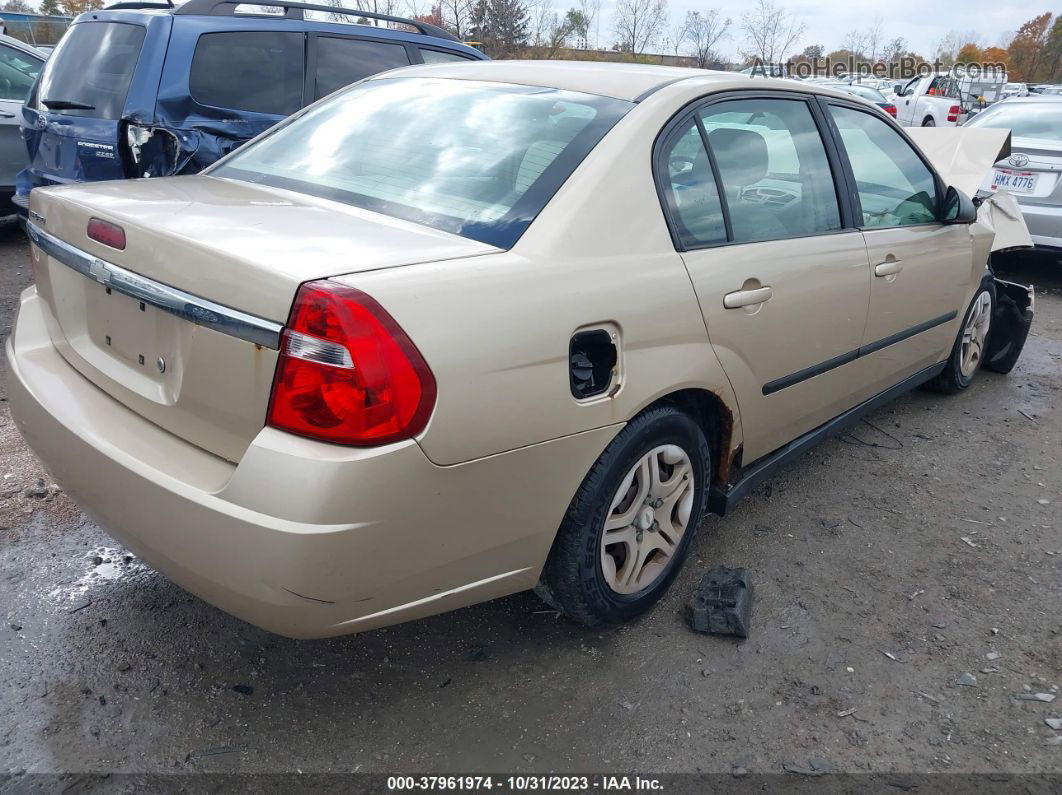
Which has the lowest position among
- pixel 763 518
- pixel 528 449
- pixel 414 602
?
pixel 763 518

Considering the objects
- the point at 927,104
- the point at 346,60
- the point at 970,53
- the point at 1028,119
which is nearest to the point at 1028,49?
the point at 970,53

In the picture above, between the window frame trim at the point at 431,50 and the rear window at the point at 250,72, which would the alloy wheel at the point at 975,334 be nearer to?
the window frame trim at the point at 431,50

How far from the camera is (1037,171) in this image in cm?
710

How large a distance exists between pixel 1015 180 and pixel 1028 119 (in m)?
0.90

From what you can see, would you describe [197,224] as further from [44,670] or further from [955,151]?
[955,151]

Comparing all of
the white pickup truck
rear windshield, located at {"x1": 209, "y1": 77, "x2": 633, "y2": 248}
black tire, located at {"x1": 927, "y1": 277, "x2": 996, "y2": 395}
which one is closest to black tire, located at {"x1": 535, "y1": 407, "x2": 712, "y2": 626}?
rear windshield, located at {"x1": 209, "y1": 77, "x2": 633, "y2": 248}

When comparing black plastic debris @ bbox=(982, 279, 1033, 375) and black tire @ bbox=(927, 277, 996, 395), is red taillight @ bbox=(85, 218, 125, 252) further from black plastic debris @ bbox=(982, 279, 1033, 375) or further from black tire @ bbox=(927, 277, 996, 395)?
black plastic debris @ bbox=(982, 279, 1033, 375)

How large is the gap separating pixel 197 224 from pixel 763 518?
2.36 metres

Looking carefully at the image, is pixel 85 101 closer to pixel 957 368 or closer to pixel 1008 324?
pixel 957 368

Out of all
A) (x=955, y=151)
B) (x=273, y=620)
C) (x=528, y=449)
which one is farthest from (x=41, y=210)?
(x=955, y=151)

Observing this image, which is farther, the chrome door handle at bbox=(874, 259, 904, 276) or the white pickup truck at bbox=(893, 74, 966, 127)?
the white pickup truck at bbox=(893, 74, 966, 127)

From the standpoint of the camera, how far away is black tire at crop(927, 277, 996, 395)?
176 inches

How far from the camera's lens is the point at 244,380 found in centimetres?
185

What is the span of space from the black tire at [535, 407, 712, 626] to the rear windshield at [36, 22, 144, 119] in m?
4.06
